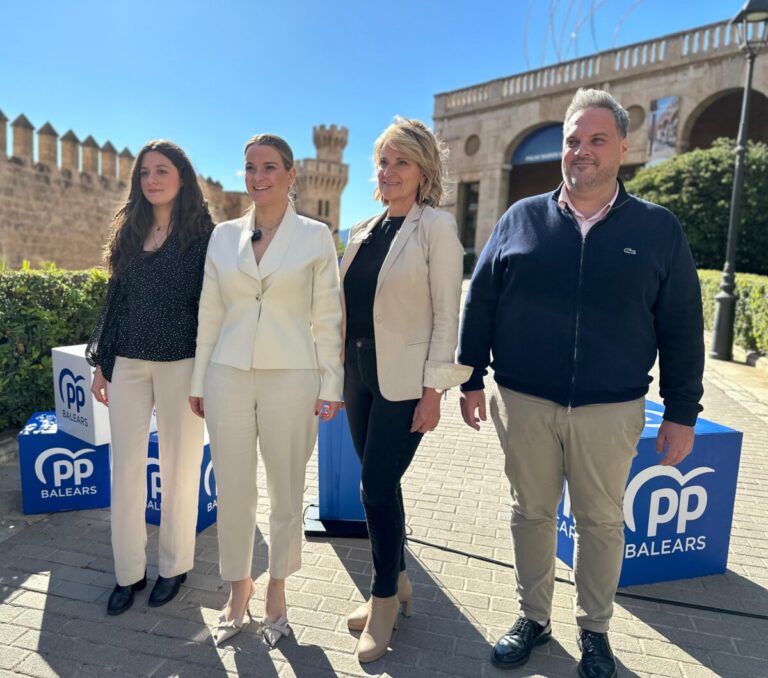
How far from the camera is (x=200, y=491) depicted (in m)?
3.57

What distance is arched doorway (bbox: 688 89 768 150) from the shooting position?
20625 mm

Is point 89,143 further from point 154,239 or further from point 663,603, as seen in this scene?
point 663,603

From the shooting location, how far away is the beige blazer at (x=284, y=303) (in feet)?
8.09

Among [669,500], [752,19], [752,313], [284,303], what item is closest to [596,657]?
[669,500]

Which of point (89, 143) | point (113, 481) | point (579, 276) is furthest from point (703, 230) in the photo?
point (89, 143)

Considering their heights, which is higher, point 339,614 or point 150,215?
point 150,215

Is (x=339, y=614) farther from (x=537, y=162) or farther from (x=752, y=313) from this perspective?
(x=537, y=162)

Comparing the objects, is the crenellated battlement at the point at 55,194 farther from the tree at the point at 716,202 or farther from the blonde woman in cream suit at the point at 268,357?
the blonde woman in cream suit at the point at 268,357

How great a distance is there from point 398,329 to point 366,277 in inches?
11.3

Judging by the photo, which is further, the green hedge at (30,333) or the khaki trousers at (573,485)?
the green hedge at (30,333)

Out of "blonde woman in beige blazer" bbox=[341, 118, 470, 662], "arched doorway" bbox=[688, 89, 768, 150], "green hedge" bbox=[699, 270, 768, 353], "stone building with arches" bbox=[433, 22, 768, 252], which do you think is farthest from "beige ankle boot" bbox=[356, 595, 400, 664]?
"arched doorway" bbox=[688, 89, 768, 150]

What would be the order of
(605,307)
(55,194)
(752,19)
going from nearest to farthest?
(605,307) < (752,19) < (55,194)

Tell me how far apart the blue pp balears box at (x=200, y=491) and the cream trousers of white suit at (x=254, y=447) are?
0.98 m

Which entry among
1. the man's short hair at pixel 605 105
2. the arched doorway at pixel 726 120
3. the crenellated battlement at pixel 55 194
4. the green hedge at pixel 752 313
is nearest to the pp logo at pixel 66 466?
the man's short hair at pixel 605 105
